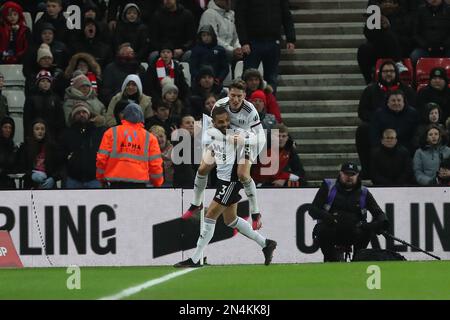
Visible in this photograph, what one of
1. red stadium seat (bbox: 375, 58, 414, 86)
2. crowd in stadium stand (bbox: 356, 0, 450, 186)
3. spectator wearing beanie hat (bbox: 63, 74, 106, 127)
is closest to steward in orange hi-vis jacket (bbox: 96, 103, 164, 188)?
spectator wearing beanie hat (bbox: 63, 74, 106, 127)

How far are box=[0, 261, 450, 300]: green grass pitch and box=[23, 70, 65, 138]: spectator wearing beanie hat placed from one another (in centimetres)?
353

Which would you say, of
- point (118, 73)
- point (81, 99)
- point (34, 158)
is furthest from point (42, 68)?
point (34, 158)

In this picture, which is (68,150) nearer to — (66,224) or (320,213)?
(66,224)

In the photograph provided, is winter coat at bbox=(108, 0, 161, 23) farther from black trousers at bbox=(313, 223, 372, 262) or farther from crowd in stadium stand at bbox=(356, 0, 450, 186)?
black trousers at bbox=(313, 223, 372, 262)

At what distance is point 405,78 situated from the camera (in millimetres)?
21547

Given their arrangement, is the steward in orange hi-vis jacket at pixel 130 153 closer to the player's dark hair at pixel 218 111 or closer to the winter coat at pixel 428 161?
the player's dark hair at pixel 218 111

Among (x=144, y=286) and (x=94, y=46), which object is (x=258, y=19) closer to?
(x=94, y=46)

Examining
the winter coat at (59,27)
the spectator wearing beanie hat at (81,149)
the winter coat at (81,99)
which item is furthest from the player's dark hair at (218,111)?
the winter coat at (59,27)

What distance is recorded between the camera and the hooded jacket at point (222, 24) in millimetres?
21797

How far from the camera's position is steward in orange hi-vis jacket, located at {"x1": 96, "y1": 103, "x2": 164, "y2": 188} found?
17562 millimetres

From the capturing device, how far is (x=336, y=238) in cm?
1739

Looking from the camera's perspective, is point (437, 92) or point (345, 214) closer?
point (345, 214)

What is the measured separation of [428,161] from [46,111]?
5330 mm

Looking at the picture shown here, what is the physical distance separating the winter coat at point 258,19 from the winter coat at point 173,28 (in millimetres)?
795
